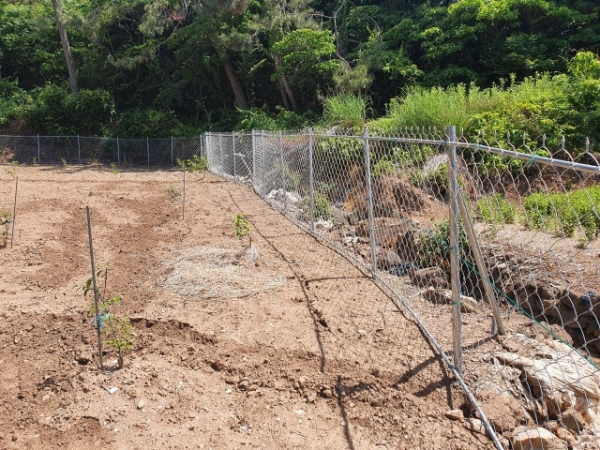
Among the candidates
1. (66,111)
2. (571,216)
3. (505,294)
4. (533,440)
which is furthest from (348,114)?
(66,111)

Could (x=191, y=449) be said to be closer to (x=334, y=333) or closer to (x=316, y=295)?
(x=334, y=333)

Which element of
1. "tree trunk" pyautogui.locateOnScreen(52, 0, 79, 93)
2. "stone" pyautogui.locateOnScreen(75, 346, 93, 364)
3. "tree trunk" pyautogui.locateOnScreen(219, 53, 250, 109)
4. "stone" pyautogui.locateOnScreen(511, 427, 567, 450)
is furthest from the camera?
"tree trunk" pyautogui.locateOnScreen(219, 53, 250, 109)

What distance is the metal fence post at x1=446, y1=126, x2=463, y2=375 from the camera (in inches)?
122

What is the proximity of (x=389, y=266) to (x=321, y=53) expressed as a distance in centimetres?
1497

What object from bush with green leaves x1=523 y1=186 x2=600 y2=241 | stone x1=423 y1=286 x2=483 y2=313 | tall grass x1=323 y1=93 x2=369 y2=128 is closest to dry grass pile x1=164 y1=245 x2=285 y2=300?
stone x1=423 y1=286 x2=483 y2=313

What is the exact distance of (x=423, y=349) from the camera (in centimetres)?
362

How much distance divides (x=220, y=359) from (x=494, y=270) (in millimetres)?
3567

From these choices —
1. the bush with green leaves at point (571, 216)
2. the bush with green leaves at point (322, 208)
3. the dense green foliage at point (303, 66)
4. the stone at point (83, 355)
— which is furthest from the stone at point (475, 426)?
the dense green foliage at point (303, 66)

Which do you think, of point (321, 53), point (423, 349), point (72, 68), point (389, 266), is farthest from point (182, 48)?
point (423, 349)

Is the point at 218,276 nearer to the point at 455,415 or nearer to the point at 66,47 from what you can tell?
the point at 455,415

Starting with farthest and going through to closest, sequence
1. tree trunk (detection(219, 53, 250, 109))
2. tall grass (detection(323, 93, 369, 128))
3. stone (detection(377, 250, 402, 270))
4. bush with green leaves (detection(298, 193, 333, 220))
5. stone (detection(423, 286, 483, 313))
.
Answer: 1. tree trunk (detection(219, 53, 250, 109))
2. tall grass (detection(323, 93, 369, 128))
3. bush with green leaves (detection(298, 193, 333, 220))
4. stone (detection(377, 250, 402, 270))
5. stone (detection(423, 286, 483, 313))

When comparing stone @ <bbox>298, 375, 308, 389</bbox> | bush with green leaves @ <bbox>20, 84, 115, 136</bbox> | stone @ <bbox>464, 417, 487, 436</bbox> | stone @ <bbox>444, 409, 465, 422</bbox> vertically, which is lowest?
stone @ <bbox>464, 417, 487, 436</bbox>

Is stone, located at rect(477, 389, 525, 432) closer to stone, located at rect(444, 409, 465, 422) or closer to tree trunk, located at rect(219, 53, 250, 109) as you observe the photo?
stone, located at rect(444, 409, 465, 422)

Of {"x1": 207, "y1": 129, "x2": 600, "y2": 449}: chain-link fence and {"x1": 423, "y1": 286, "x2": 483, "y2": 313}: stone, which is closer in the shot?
{"x1": 207, "y1": 129, "x2": 600, "y2": 449}: chain-link fence
